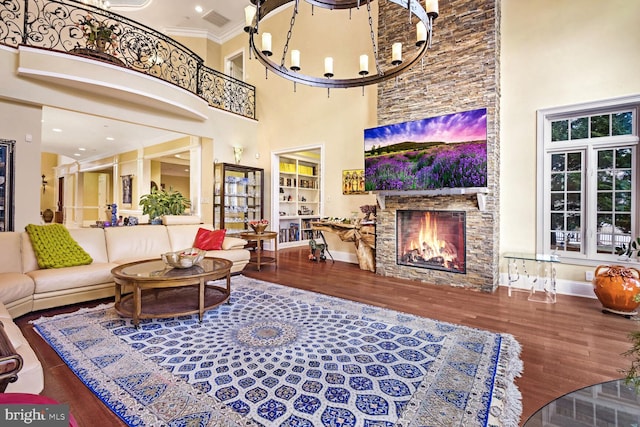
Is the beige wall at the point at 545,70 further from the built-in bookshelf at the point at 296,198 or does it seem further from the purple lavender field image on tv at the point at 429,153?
the built-in bookshelf at the point at 296,198

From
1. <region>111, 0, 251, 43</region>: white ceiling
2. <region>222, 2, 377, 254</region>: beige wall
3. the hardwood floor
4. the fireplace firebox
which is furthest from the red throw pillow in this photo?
<region>111, 0, 251, 43</region>: white ceiling

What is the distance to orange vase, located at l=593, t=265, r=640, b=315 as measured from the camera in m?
3.13

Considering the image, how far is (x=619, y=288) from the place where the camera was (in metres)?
3.16

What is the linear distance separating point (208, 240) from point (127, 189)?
6.34 metres

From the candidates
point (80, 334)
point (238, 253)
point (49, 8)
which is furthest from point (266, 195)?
point (49, 8)

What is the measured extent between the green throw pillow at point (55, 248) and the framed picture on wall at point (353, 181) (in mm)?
4388

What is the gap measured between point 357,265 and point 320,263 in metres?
0.75

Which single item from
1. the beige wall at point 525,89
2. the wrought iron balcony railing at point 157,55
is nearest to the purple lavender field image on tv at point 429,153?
the beige wall at point 525,89

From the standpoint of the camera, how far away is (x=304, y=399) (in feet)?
5.80

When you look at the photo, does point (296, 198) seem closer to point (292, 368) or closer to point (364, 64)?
point (364, 64)

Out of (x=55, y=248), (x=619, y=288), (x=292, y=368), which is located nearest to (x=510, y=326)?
(x=619, y=288)

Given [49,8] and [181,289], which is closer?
[181,289]

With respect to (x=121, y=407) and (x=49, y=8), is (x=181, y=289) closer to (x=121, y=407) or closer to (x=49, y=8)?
(x=121, y=407)

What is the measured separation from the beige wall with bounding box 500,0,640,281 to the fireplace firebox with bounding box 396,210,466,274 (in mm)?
683
